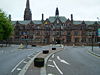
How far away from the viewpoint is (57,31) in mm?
102062

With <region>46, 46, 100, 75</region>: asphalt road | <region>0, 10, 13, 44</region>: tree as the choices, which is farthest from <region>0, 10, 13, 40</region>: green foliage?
<region>46, 46, 100, 75</region>: asphalt road

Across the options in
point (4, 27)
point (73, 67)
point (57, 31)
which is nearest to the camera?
point (73, 67)

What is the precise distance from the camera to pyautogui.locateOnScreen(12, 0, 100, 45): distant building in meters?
101

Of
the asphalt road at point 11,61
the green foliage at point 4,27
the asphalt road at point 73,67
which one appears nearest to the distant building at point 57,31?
the green foliage at point 4,27

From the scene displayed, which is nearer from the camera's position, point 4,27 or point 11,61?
point 11,61

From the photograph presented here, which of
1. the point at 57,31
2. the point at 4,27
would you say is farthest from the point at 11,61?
the point at 57,31

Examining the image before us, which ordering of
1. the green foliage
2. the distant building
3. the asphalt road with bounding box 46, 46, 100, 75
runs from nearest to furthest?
1. the asphalt road with bounding box 46, 46, 100, 75
2. the green foliage
3. the distant building

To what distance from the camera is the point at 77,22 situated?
106562 millimetres

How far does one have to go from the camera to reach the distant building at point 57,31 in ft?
331

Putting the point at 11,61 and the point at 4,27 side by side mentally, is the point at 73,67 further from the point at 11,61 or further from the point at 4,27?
the point at 4,27

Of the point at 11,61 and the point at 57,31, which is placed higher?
the point at 57,31

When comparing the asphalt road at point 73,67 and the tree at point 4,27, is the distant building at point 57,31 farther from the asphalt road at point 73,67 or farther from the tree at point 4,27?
the asphalt road at point 73,67

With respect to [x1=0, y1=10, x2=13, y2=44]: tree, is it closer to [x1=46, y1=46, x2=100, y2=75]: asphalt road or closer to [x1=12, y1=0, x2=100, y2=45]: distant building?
[x1=12, y1=0, x2=100, y2=45]: distant building

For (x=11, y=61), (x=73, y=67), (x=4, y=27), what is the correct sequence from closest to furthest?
1. (x=73, y=67)
2. (x=11, y=61)
3. (x=4, y=27)
